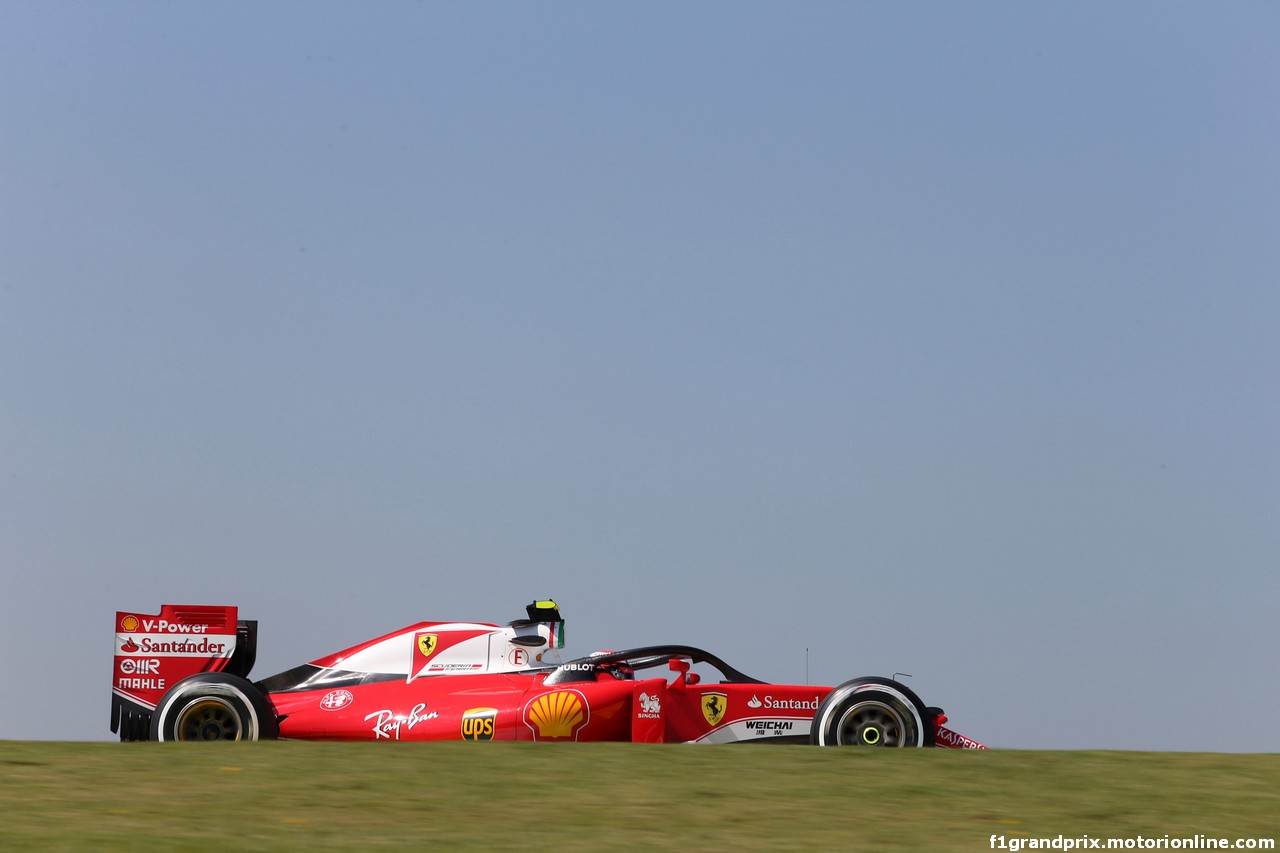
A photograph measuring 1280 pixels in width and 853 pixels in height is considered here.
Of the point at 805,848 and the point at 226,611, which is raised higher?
the point at 226,611

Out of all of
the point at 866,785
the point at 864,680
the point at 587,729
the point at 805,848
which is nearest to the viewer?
the point at 805,848

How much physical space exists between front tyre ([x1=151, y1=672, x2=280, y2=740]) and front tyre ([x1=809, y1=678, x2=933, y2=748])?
4180mm

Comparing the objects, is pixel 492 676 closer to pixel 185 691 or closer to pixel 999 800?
pixel 185 691

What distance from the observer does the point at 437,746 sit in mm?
8562

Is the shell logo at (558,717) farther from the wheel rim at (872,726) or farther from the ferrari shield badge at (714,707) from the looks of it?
the wheel rim at (872,726)

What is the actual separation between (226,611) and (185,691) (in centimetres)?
142

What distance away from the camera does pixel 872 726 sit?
10039 mm

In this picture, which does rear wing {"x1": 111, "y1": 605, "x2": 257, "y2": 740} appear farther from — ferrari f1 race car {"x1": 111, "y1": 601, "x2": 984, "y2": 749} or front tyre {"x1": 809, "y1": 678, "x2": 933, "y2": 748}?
front tyre {"x1": 809, "y1": 678, "x2": 933, "y2": 748}

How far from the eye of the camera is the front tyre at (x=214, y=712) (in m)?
10.2

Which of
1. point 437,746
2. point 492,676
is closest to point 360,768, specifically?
point 437,746

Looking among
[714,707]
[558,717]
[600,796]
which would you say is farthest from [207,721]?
[600,796]

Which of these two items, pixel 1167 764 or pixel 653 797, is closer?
pixel 653 797

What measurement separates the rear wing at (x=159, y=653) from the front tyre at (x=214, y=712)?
917 millimetres

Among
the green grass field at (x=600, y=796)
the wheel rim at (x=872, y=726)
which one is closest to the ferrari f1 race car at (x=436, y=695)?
the wheel rim at (x=872, y=726)
